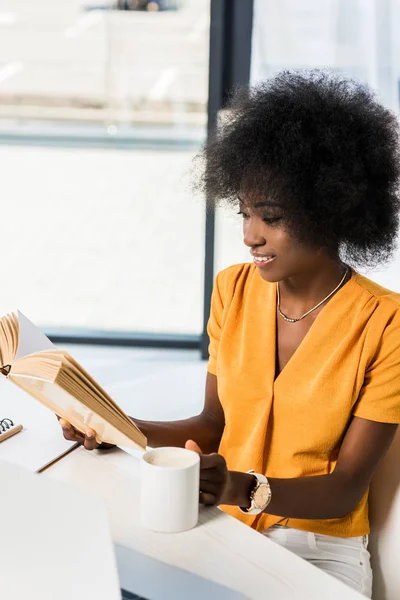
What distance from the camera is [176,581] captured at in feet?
2.50

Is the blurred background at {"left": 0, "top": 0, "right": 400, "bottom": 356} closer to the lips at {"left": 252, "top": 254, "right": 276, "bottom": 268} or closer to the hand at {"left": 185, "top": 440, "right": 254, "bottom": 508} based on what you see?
the lips at {"left": 252, "top": 254, "right": 276, "bottom": 268}

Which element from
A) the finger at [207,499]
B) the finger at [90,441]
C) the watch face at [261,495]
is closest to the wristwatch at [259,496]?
the watch face at [261,495]

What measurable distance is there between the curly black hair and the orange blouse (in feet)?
0.34

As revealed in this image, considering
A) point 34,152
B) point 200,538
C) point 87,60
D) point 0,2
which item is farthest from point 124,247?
point 200,538

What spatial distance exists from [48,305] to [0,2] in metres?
1.37

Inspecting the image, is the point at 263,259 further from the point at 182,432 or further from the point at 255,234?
the point at 182,432

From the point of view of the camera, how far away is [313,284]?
125cm

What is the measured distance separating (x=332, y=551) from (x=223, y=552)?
0.38 metres

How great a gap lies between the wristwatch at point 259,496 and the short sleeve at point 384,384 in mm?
219

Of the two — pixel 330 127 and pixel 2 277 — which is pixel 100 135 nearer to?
pixel 2 277

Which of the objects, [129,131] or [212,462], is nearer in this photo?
[212,462]

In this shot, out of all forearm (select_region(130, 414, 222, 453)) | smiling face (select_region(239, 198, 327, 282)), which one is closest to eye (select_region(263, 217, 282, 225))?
smiling face (select_region(239, 198, 327, 282))

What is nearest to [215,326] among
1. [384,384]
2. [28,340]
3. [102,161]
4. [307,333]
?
[307,333]

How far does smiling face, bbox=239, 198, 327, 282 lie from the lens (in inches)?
46.0
